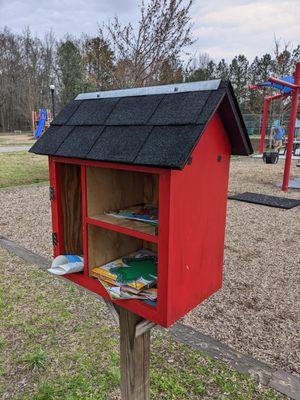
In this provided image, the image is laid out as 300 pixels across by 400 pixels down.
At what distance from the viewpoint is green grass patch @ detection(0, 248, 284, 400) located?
201 centimetres

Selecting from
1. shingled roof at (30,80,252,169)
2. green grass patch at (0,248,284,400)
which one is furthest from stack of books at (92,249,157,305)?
green grass patch at (0,248,284,400)

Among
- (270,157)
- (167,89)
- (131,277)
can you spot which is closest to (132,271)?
(131,277)

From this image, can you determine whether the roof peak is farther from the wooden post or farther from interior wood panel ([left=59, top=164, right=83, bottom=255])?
the wooden post

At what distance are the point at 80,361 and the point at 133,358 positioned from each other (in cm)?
97

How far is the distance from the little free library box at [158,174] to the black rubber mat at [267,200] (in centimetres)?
556

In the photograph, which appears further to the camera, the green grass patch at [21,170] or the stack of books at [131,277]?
the green grass patch at [21,170]

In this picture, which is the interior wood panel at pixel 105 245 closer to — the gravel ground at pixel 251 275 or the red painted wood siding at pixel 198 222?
the red painted wood siding at pixel 198 222

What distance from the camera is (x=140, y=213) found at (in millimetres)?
1370

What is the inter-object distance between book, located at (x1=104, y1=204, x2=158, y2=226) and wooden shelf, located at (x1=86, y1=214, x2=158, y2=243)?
20 millimetres

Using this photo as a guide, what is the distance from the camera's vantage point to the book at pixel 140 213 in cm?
127

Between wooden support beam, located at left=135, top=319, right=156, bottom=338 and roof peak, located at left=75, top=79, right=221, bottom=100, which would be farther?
wooden support beam, located at left=135, top=319, right=156, bottom=338

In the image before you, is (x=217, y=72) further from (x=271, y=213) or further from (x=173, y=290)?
(x=173, y=290)

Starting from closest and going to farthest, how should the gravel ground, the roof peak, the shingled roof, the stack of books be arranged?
1. the shingled roof
2. the roof peak
3. the stack of books
4. the gravel ground

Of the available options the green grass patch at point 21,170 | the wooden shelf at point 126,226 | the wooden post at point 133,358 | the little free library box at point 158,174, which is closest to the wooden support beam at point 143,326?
the wooden post at point 133,358
